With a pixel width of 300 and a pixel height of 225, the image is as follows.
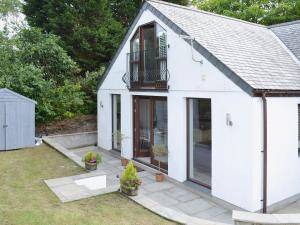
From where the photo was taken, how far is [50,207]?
6.93m

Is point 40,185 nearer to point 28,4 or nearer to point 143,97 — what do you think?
point 143,97

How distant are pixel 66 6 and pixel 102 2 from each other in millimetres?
2512

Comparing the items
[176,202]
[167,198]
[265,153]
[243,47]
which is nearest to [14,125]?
[167,198]

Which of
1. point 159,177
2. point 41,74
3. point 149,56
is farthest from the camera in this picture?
point 41,74

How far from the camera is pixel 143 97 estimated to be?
474 inches

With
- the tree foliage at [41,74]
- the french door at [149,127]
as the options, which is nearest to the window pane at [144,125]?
the french door at [149,127]

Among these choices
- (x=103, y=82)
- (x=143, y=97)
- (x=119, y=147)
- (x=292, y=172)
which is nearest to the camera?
(x=292, y=172)

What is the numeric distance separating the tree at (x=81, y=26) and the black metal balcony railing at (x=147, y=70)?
8430 millimetres

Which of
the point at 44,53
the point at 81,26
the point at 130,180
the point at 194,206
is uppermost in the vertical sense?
the point at 81,26

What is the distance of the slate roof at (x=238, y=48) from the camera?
26.1 ft

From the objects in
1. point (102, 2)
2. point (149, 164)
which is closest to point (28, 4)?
point (102, 2)

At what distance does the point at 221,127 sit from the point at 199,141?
4.45 feet

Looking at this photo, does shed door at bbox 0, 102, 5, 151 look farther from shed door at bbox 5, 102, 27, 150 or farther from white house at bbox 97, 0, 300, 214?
white house at bbox 97, 0, 300, 214

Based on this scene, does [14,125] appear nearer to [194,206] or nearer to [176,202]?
[176,202]
